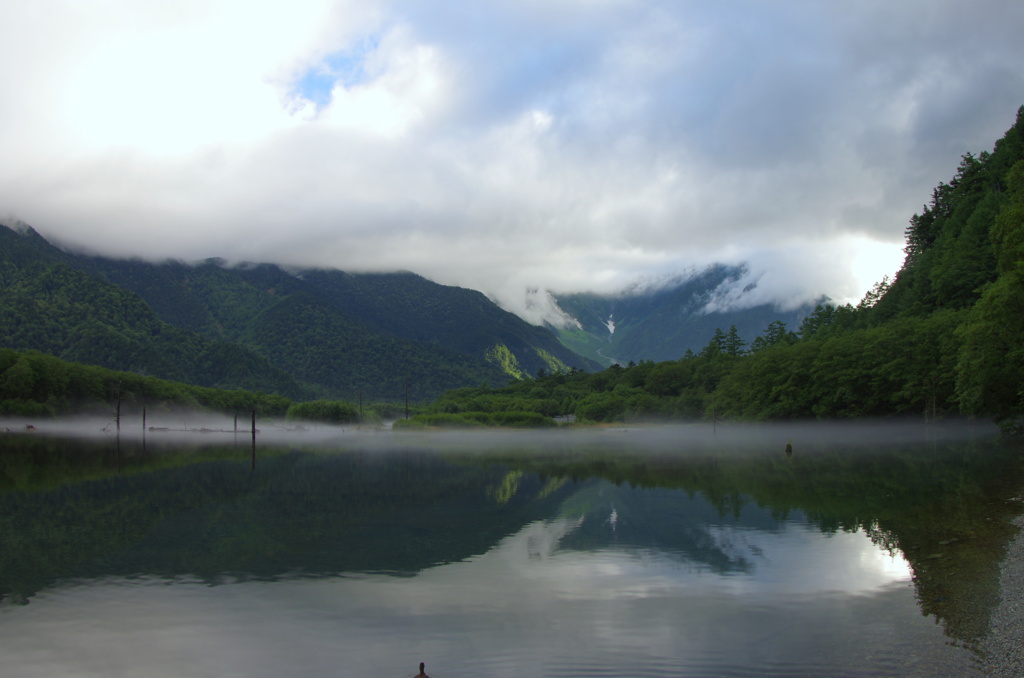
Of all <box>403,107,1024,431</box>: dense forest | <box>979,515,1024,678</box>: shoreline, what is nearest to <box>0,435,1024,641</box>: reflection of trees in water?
<box>979,515,1024,678</box>: shoreline

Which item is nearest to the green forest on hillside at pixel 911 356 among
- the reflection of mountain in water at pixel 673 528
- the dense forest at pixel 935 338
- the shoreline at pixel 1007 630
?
the dense forest at pixel 935 338

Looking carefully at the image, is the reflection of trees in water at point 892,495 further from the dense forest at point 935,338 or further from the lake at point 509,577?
the dense forest at point 935,338

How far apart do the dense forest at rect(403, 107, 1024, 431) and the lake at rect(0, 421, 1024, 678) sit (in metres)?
8.77

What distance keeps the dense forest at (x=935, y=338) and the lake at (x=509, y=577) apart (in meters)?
8.77

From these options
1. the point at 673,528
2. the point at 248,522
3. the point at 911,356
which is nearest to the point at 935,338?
the point at 911,356

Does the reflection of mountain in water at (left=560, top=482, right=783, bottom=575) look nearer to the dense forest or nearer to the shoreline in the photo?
the shoreline

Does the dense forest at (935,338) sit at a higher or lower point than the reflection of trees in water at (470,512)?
higher

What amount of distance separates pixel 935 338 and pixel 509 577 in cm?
8030

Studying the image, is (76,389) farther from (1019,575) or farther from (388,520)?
(1019,575)

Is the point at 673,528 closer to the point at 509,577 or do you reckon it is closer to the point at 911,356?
the point at 509,577

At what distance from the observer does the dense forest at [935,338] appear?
44.5 metres

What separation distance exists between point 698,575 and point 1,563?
18.9 metres

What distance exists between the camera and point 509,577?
19516mm

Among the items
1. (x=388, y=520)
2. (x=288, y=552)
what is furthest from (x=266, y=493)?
(x=288, y=552)
